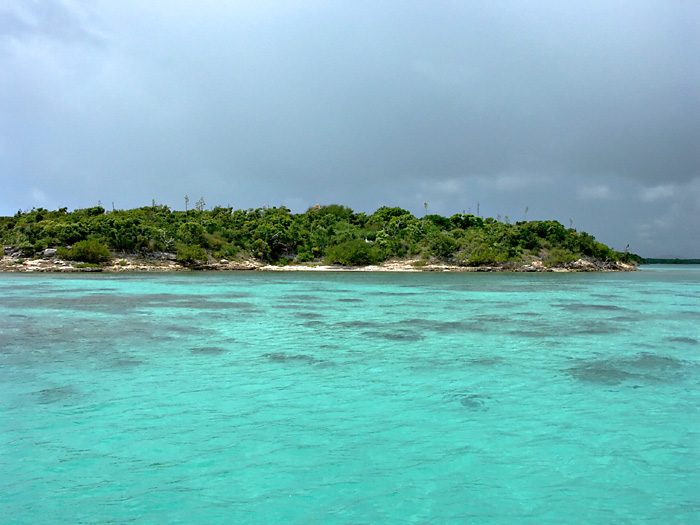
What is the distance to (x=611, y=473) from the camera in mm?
5941

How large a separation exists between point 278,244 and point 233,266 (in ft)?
41.5

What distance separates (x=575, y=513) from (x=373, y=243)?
86097 millimetres

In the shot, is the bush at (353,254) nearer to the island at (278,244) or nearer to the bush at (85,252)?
the island at (278,244)

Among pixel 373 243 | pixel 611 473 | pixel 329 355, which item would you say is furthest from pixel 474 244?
pixel 611 473

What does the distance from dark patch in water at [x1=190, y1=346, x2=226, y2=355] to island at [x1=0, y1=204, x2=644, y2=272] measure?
6213 cm

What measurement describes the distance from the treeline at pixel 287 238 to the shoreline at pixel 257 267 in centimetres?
125

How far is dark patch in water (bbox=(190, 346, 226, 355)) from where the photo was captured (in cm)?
1297

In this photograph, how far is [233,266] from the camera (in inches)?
3159

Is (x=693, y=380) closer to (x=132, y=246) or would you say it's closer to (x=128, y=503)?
(x=128, y=503)

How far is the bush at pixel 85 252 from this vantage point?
67875 mm

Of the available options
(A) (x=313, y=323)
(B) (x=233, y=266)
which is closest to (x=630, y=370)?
(A) (x=313, y=323)

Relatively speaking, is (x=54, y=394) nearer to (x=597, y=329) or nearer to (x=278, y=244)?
(x=597, y=329)

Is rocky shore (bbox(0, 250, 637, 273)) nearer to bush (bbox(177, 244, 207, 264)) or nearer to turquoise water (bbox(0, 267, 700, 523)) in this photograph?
bush (bbox(177, 244, 207, 264))

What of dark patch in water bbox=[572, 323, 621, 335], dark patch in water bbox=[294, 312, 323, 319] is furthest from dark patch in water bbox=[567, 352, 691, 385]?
dark patch in water bbox=[294, 312, 323, 319]
